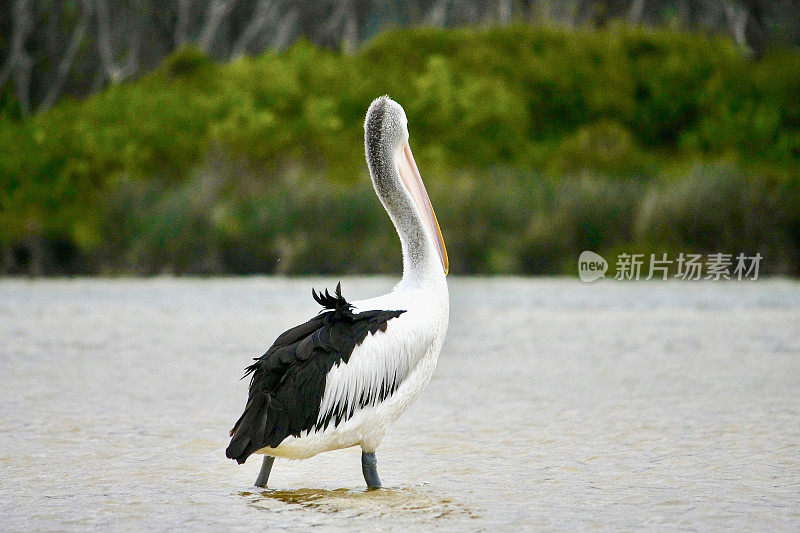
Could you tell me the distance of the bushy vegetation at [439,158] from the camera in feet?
47.0

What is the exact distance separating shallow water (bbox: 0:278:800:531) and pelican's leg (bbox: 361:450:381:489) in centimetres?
4

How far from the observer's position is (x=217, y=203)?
50.0 ft

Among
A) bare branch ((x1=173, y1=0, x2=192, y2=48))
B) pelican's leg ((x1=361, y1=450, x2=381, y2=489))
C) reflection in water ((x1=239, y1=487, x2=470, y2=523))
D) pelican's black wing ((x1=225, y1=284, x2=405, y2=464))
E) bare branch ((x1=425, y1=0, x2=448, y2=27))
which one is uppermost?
bare branch ((x1=425, y1=0, x2=448, y2=27))

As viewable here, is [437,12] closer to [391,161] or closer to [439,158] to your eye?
[439,158]

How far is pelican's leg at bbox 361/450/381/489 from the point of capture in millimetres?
4395

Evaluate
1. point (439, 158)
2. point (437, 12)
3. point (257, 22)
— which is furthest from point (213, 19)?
point (439, 158)

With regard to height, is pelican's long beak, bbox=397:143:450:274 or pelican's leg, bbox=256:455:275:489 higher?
pelican's long beak, bbox=397:143:450:274

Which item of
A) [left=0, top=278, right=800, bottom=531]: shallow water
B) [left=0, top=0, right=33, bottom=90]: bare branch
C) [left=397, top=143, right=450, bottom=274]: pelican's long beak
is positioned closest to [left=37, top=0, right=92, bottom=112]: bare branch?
[left=0, top=0, right=33, bottom=90]: bare branch

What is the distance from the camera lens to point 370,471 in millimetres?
4402

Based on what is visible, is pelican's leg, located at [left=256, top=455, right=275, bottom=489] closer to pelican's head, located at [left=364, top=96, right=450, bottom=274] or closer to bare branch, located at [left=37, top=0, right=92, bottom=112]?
pelican's head, located at [left=364, top=96, right=450, bottom=274]

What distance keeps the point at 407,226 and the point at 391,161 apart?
31 cm

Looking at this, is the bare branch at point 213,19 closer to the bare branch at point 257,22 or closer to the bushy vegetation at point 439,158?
the bare branch at point 257,22

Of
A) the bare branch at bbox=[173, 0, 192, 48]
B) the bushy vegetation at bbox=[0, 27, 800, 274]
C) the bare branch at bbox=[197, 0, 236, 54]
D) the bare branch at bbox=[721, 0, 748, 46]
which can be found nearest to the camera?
the bushy vegetation at bbox=[0, 27, 800, 274]

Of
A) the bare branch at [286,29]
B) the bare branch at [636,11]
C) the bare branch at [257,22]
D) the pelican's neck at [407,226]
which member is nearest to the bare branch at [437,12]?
the bare branch at [286,29]
